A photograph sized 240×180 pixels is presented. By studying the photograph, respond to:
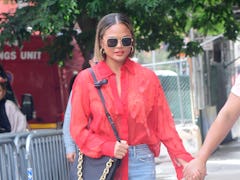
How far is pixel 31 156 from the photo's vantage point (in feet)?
22.0

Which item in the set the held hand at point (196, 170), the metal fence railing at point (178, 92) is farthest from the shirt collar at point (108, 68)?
the metal fence railing at point (178, 92)

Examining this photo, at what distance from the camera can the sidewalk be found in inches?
473

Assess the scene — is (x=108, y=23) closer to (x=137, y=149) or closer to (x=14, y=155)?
(x=137, y=149)

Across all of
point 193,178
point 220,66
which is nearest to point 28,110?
point 193,178

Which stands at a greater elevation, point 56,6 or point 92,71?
point 56,6

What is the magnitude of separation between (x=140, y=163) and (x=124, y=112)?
39 centimetres

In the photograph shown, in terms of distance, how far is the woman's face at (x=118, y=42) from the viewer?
4.85 metres

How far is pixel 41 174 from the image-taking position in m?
6.89

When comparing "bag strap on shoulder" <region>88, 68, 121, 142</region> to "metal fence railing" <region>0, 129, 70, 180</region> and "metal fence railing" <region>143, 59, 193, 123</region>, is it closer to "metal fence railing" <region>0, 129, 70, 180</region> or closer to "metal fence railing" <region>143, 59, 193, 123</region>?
"metal fence railing" <region>0, 129, 70, 180</region>

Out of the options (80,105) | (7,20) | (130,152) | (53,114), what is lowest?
(53,114)

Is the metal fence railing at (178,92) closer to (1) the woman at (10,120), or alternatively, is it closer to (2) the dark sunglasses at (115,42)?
(1) the woman at (10,120)

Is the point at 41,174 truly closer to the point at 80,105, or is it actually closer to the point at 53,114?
the point at 80,105

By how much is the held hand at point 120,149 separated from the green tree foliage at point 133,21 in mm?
3457

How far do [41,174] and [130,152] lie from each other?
2375 mm
